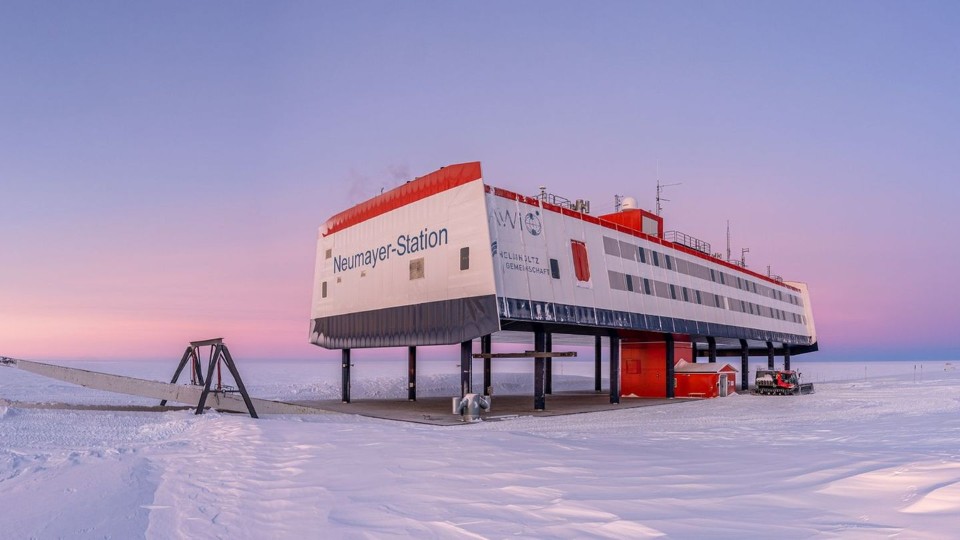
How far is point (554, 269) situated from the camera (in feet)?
103

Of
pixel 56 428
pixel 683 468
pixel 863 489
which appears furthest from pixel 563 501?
pixel 56 428

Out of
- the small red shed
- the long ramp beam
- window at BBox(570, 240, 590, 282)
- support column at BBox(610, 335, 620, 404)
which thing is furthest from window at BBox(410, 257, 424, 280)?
the small red shed

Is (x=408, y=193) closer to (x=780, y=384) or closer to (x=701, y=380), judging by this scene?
(x=701, y=380)

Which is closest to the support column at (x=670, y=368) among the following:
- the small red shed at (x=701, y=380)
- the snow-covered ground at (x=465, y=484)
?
the small red shed at (x=701, y=380)

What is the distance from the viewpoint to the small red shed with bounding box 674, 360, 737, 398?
143 feet

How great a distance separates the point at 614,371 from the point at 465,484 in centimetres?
2867

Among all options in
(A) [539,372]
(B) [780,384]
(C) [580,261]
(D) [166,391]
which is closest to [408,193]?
(C) [580,261]

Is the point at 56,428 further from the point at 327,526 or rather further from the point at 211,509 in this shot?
the point at 327,526

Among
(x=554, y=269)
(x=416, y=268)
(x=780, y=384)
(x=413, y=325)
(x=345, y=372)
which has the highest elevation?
(x=416, y=268)

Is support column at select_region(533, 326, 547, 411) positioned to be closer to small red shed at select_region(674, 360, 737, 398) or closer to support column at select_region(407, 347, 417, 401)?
support column at select_region(407, 347, 417, 401)

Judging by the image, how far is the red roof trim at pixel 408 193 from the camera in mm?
29531

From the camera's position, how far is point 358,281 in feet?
121

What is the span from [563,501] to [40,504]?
801 centimetres

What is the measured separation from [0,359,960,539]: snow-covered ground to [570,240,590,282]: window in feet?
48.4
